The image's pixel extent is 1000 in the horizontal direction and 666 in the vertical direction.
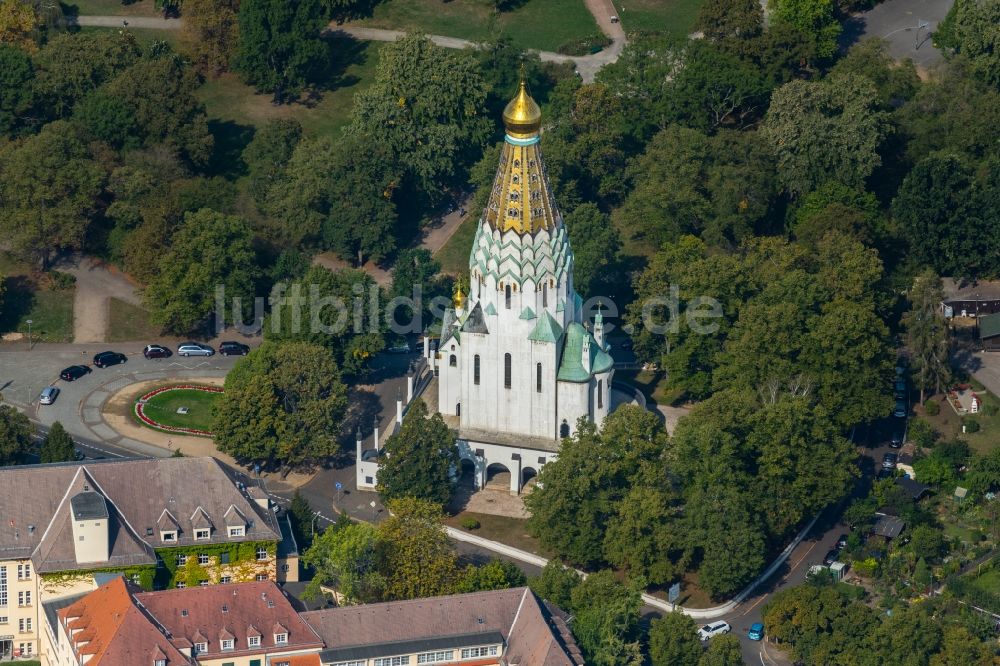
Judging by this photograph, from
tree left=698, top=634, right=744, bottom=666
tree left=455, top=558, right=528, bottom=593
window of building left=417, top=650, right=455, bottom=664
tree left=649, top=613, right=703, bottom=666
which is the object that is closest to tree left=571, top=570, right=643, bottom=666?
tree left=649, top=613, right=703, bottom=666

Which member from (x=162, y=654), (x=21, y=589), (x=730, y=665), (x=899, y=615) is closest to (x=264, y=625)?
(x=162, y=654)

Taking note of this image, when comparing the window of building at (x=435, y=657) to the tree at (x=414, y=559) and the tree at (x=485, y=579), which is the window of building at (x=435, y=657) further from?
the tree at (x=485, y=579)

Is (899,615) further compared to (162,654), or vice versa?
(899,615)

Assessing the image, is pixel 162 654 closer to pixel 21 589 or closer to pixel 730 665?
pixel 21 589

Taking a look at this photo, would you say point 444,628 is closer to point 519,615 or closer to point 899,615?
point 519,615

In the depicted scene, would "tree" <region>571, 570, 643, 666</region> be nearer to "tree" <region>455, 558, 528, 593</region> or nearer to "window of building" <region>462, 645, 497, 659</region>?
"tree" <region>455, 558, 528, 593</region>

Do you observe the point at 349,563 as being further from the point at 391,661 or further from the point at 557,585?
the point at 557,585

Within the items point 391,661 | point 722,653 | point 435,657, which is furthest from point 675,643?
point 391,661
